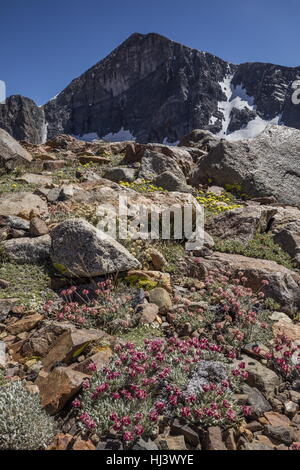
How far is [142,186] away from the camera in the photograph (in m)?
12.1

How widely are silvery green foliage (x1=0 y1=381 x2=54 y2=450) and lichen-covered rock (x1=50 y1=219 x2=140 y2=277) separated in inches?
108

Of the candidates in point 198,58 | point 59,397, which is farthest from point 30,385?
point 198,58

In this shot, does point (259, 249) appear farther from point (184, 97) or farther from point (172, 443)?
point (184, 97)

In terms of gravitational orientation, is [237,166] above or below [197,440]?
above

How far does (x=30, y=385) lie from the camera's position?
401 centimetres

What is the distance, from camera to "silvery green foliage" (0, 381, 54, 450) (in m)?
3.26

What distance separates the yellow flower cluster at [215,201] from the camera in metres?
11.1

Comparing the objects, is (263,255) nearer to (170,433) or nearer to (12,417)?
(170,433)

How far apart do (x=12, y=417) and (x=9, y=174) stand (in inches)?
460

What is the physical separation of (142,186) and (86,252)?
20.7 ft

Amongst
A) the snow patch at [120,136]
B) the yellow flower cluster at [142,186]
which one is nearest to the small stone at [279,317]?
the yellow flower cluster at [142,186]

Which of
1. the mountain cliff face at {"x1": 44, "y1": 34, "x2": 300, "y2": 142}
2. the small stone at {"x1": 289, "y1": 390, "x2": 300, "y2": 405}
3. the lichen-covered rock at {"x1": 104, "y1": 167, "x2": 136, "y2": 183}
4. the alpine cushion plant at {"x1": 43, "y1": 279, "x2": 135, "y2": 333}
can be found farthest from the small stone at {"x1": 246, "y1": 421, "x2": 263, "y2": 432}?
the mountain cliff face at {"x1": 44, "y1": 34, "x2": 300, "y2": 142}

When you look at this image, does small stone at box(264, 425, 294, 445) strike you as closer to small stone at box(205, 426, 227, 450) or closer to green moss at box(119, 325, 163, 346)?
small stone at box(205, 426, 227, 450)

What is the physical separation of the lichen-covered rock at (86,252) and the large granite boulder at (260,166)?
9112 mm
